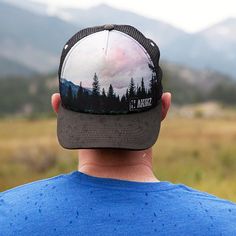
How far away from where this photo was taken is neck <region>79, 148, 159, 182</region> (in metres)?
2.11

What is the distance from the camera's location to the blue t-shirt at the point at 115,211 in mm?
1983

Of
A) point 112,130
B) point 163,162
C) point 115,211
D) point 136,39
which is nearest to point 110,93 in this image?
point 112,130

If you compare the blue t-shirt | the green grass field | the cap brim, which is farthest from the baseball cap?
the green grass field

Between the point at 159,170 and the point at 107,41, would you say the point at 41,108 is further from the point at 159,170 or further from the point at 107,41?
the point at 107,41

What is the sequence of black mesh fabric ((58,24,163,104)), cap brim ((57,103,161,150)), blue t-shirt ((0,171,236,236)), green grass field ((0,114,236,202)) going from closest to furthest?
blue t-shirt ((0,171,236,236))
cap brim ((57,103,161,150))
black mesh fabric ((58,24,163,104))
green grass field ((0,114,236,202))

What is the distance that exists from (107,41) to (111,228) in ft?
2.00

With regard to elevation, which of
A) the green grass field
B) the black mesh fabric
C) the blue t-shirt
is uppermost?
the black mesh fabric

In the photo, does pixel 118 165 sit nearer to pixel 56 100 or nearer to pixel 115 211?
pixel 115 211

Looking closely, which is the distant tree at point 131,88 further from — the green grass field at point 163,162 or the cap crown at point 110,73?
the green grass field at point 163,162

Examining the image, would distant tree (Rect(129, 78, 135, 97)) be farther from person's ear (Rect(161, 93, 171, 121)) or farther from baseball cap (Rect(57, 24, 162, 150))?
person's ear (Rect(161, 93, 171, 121))

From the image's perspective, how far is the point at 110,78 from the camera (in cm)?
212

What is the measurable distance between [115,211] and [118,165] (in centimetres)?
18

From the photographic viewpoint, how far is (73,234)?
1.98m

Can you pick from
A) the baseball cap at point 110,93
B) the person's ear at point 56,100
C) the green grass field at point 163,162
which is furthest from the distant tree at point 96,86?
the green grass field at point 163,162
